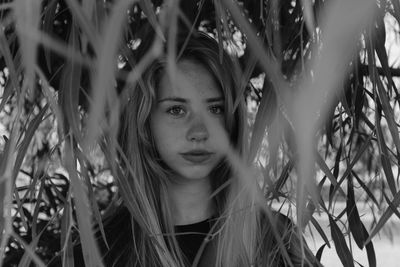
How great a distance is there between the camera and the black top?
38.9 inches

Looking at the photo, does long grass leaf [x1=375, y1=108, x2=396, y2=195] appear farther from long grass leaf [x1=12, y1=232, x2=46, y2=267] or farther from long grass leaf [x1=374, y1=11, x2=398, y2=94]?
long grass leaf [x1=12, y1=232, x2=46, y2=267]

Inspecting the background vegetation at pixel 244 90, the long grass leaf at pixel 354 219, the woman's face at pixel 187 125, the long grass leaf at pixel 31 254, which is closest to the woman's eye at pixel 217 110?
the woman's face at pixel 187 125

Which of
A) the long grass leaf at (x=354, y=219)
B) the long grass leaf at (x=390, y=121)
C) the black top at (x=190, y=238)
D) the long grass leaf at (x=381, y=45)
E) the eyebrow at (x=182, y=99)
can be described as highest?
the long grass leaf at (x=381, y=45)

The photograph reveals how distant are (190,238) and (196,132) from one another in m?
0.16

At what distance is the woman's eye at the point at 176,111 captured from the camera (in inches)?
37.7

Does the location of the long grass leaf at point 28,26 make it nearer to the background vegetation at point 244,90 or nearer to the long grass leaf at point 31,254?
the background vegetation at point 244,90

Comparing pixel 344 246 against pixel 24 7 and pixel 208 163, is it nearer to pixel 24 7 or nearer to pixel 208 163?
pixel 208 163

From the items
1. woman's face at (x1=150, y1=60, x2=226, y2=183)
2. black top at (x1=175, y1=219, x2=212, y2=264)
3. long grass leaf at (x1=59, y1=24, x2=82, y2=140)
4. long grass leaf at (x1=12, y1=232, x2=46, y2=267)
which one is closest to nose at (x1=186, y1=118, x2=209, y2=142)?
woman's face at (x1=150, y1=60, x2=226, y2=183)

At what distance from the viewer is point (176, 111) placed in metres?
0.96

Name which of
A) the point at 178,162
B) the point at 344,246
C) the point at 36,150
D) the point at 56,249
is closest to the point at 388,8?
the point at 344,246

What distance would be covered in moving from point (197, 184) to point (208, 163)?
66mm

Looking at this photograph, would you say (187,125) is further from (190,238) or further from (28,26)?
(28,26)

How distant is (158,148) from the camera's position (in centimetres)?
98

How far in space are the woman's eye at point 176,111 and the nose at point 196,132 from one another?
3cm
